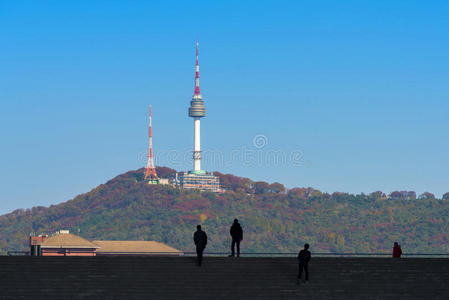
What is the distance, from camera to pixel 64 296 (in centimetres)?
3098

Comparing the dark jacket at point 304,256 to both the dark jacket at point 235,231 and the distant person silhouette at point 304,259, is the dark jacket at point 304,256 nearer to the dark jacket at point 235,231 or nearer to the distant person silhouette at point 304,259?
the distant person silhouette at point 304,259

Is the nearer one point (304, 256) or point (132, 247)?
point (304, 256)

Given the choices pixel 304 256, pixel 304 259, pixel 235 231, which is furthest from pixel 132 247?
pixel 304 256

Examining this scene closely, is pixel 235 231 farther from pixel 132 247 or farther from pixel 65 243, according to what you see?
pixel 132 247

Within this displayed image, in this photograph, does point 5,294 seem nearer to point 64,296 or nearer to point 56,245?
point 64,296

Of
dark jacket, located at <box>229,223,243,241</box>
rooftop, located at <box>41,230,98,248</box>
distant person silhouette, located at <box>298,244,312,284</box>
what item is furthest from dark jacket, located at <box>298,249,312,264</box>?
rooftop, located at <box>41,230,98,248</box>

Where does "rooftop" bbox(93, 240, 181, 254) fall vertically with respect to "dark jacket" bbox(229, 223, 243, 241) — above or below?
above

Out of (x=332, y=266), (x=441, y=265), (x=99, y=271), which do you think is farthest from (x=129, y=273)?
(x=441, y=265)

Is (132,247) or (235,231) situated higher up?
(132,247)

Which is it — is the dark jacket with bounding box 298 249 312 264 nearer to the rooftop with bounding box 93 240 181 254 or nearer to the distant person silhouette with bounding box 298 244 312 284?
the distant person silhouette with bounding box 298 244 312 284

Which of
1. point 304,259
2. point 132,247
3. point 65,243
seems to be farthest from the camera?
point 132,247

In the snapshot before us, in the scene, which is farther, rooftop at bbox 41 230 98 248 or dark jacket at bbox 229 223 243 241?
rooftop at bbox 41 230 98 248

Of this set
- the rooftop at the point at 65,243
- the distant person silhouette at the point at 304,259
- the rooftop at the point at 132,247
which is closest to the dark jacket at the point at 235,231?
the distant person silhouette at the point at 304,259

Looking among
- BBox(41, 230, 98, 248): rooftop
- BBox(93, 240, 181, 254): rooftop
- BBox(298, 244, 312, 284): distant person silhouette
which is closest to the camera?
BBox(298, 244, 312, 284): distant person silhouette
